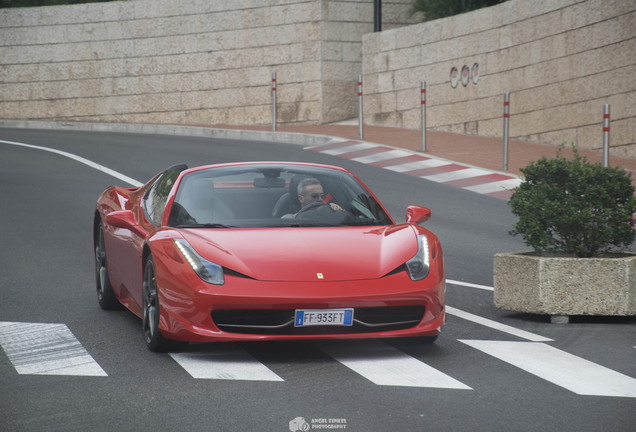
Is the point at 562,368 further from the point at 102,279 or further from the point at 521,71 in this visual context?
the point at 521,71

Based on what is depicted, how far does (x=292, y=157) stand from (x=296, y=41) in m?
8.64

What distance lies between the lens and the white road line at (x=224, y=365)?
5.81 metres

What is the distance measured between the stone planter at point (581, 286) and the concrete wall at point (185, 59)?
20.1 metres

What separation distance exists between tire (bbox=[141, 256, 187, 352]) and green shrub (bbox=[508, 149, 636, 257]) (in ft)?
9.16

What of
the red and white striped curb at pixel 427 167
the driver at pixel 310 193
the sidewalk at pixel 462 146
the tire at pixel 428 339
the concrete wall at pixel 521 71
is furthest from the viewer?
the concrete wall at pixel 521 71

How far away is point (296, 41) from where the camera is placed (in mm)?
27688

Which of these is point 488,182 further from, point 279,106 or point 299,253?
point 279,106

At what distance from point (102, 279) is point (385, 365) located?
2.94 meters

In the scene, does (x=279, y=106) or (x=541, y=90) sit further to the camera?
(x=279, y=106)

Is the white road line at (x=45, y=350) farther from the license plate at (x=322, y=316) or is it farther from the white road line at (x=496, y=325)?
the white road line at (x=496, y=325)

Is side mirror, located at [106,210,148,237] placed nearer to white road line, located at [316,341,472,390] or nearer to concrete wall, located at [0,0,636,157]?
white road line, located at [316,341,472,390]

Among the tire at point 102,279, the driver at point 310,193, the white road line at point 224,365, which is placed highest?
the driver at point 310,193

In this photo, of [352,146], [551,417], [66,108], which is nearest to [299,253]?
[551,417]

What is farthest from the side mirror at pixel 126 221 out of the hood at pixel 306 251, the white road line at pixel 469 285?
the white road line at pixel 469 285
